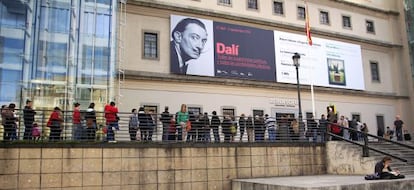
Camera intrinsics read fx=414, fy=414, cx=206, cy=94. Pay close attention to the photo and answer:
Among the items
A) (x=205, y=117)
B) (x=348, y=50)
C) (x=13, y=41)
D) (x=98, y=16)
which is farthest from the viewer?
(x=348, y=50)

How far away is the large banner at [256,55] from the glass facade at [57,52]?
4434mm

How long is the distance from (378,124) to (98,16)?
21241 mm

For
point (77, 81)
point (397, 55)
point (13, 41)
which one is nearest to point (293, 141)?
point (77, 81)

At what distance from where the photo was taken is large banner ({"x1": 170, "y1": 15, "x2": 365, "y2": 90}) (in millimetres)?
23672

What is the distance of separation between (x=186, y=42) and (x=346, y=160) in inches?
456

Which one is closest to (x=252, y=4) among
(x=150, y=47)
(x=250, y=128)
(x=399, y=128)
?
(x=150, y=47)

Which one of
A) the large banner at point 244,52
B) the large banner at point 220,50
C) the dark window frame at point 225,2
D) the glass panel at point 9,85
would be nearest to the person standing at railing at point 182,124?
the glass panel at point 9,85

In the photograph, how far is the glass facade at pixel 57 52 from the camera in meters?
18.1

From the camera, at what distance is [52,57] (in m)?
19.0

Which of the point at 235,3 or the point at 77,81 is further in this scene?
the point at 235,3

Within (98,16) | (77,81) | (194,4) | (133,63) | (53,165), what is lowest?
(53,165)

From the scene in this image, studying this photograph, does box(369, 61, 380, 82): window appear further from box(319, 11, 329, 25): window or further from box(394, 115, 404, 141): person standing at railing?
box(394, 115, 404, 141): person standing at railing

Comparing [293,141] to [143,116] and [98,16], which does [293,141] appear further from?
[98,16]

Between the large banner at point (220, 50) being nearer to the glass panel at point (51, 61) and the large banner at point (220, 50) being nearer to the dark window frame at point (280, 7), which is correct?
the dark window frame at point (280, 7)
